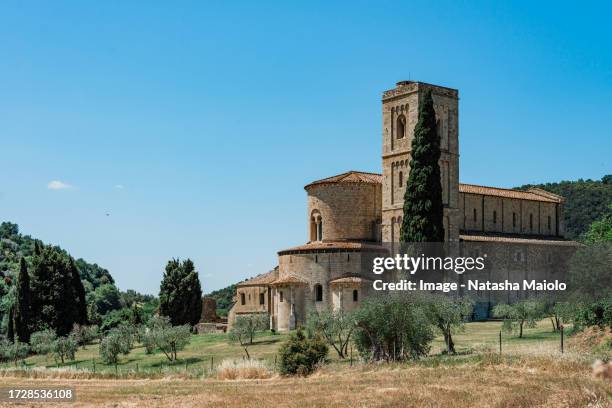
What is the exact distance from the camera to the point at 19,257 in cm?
9362

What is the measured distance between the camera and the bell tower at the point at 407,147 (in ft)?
181

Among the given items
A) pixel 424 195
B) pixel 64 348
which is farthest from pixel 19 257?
pixel 424 195

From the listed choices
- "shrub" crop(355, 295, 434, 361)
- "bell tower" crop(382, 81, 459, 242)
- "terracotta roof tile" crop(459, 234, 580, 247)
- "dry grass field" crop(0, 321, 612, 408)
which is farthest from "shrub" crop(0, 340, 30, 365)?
"terracotta roof tile" crop(459, 234, 580, 247)

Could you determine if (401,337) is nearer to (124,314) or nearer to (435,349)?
(435,349)

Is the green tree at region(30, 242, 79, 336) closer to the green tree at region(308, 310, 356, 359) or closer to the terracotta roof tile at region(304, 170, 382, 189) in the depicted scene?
the terracotta roof tile at region(304, 170, 382, 189)

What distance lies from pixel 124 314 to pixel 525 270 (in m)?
35.6

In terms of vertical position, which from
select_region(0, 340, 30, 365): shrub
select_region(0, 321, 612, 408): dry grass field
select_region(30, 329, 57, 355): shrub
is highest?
select_region(0, 321, 612, 408): dry grass field

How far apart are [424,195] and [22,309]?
102 ft

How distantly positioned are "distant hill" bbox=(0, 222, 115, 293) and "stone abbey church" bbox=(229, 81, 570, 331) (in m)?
40.0

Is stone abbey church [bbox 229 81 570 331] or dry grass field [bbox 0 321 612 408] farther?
stone abbey church [bbox 229 81 570 331]

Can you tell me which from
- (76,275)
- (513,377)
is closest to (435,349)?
(513,377)

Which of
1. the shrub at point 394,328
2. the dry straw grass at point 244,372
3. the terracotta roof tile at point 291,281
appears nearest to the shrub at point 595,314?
the shrub at point 394,328

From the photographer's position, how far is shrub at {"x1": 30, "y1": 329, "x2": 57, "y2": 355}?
51.4m

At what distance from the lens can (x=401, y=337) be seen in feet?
108
